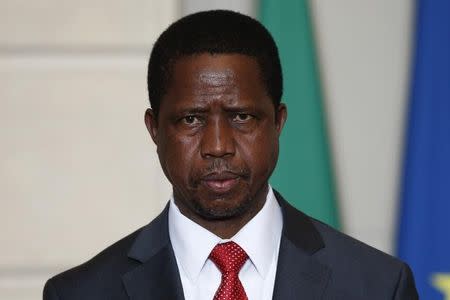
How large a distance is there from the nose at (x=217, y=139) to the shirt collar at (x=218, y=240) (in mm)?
168

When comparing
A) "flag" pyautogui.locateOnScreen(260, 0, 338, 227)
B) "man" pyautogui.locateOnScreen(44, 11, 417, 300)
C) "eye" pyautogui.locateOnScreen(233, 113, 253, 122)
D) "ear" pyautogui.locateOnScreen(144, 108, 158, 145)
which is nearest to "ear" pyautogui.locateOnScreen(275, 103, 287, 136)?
"man" pyautogui.locateOnScreen(44, 11, 417, 300)

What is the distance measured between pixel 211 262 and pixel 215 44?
377 mm

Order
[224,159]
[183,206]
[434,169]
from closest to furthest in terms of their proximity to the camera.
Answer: [224,159] → [183,206] → [434,169]

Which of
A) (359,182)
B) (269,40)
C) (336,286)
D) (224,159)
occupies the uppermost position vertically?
(269,40)

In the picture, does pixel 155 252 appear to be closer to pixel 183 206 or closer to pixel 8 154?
pixel 183 206

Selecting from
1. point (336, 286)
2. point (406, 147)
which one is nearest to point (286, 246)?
point (336, 286)

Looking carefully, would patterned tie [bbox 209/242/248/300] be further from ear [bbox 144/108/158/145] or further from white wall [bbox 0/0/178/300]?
white wall [bbox 0/0/178/300]

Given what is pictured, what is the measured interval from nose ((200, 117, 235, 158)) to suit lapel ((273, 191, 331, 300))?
25 cm

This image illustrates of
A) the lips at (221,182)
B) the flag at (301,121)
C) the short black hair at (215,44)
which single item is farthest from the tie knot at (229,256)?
the flag at (301,121)

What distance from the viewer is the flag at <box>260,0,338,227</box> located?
3.16 meters

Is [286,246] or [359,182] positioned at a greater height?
[286,246]

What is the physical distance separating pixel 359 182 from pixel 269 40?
1389mm

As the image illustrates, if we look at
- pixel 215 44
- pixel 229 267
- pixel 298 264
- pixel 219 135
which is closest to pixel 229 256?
pixel 229 267

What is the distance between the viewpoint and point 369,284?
76.0 inches
